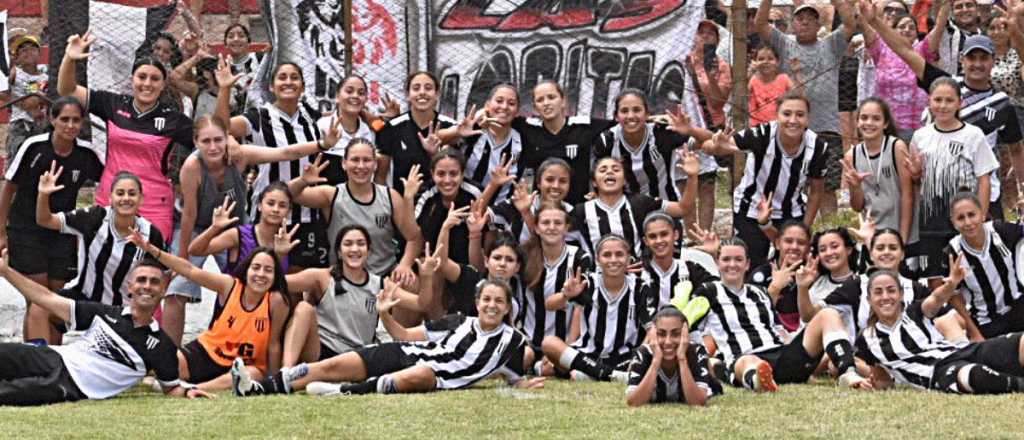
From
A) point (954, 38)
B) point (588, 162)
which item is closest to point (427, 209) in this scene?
point (588, 162)

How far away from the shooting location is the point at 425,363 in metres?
9.86

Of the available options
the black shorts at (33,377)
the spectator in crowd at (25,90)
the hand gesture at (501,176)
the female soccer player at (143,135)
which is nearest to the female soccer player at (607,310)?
the hand gesture at (501,176)

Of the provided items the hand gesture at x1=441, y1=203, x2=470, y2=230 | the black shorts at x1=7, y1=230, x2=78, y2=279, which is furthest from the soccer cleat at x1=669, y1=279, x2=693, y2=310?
the black shorts at x1=7, y1=230, x2=78, y2=279

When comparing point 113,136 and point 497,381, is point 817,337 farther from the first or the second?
point 113,136

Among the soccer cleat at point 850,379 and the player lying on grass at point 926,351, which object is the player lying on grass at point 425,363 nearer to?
the soccer cleat at point 850,379

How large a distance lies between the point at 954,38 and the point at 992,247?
2.75m

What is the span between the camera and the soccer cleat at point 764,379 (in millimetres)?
9609

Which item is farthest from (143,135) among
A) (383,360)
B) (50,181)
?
(383,360)

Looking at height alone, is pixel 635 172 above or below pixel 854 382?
above

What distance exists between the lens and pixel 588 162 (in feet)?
38.0

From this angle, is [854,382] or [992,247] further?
[992,247]

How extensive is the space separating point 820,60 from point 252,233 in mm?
4606

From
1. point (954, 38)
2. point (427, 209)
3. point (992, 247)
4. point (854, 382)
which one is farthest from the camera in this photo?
point (954, 38)

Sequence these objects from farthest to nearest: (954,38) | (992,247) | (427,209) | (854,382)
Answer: (954,38)
(427,209)
(992,247)
(854,382)
